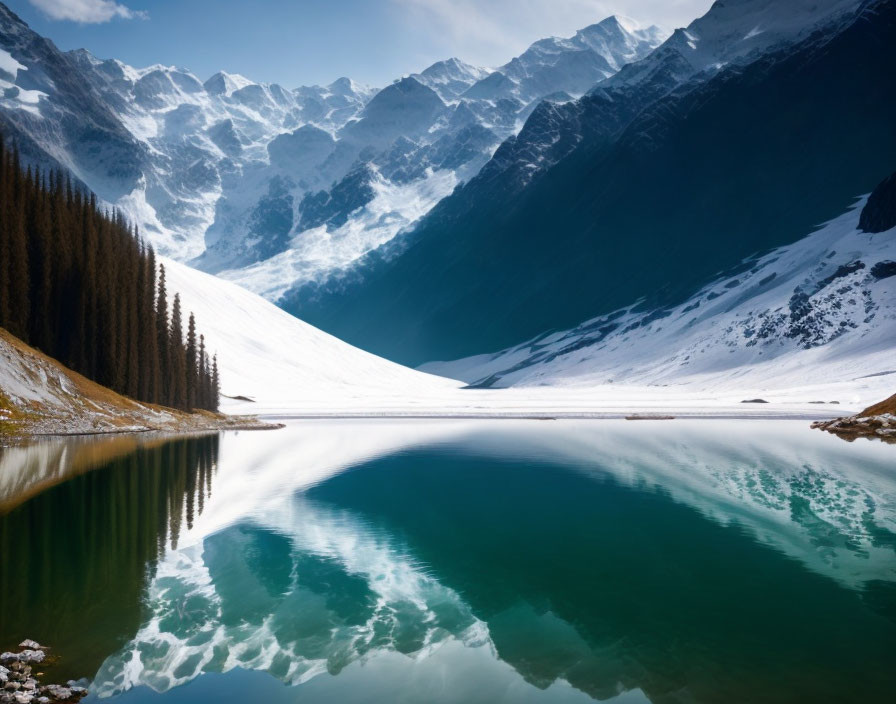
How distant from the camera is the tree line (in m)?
69.1

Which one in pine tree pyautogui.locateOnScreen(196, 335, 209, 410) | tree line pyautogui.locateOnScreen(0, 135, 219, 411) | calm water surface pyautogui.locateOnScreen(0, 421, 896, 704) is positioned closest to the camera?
calm water surface pyautogui.locateOnScreen(0, 421, 896, 704)

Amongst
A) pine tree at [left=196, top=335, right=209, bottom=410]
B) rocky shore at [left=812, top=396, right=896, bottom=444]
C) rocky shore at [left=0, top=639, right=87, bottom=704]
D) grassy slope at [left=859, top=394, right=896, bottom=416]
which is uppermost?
pine tree at [left=196, top=335, right=209, bottom=410]

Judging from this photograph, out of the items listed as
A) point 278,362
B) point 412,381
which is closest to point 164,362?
point 278,362

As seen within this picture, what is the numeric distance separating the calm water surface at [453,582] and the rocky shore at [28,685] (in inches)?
22.7

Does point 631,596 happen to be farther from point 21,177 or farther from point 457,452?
point 21,177

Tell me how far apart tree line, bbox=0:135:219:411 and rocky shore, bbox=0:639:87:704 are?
59644mm

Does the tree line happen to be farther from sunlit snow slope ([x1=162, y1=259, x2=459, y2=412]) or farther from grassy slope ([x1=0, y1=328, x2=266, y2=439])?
sunlit snow slope ([x1=162, y1=259, x2=459, y2=412])

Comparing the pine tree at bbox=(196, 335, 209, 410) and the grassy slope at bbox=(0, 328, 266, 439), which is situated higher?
the pine tree at bbox=(196, 335, 209, 410)

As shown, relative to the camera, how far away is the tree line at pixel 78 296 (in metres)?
69.1

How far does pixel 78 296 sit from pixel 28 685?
66824 millimetres

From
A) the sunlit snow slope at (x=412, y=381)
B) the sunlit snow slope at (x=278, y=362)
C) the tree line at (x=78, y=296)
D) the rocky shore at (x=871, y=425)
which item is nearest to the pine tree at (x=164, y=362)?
the tree line at (x=78, y=296)

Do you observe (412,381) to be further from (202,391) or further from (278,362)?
(202,391)

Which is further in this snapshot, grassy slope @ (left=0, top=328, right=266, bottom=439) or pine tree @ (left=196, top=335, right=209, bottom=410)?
pine tree @ (left=196, top=335, right=209, bottom=410)

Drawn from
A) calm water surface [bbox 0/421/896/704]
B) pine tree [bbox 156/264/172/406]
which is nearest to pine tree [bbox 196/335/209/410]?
pine tree [bbox 156/264/172/406]
